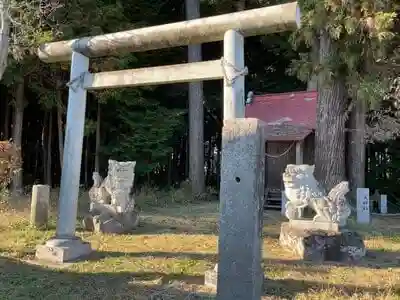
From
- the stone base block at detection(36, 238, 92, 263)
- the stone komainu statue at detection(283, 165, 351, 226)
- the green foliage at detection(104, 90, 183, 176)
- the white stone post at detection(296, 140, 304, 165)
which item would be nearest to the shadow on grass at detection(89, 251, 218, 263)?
the stone base block at detection(36, 238, 92, 263)

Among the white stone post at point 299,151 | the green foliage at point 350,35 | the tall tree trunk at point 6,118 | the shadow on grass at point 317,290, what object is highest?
the green foliage at point 350,35

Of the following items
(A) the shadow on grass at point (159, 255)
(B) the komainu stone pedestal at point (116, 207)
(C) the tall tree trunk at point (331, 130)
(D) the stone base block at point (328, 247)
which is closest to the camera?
(A) the shadow on grass at point (159, 255)

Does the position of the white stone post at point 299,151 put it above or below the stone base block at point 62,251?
above

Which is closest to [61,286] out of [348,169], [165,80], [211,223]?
[165,80]

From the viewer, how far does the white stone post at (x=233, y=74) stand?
473cm

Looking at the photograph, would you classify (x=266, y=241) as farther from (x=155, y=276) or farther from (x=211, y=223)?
(x=155, y=276)

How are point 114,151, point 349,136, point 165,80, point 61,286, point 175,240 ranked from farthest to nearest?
point 114,151 → point 349,136 → point 175,240 → point 165,80 → point 61,286

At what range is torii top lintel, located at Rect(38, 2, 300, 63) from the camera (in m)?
4.59

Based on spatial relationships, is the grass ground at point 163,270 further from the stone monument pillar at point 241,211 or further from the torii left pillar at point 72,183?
the stone monument pillar at point 241,211

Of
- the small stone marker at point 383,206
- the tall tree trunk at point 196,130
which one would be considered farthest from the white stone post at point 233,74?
the tall tree trunk at point 196,130

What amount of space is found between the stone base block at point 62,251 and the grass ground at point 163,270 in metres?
0.18

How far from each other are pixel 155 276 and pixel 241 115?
7.04 ft

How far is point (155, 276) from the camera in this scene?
4.95m

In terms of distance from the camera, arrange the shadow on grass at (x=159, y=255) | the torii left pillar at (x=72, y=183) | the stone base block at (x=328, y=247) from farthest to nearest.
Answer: the stone base block at (x=328, y=247), the shadow on grass at (x=159, y=255), the torii left pillar at (x=72, y=183)
